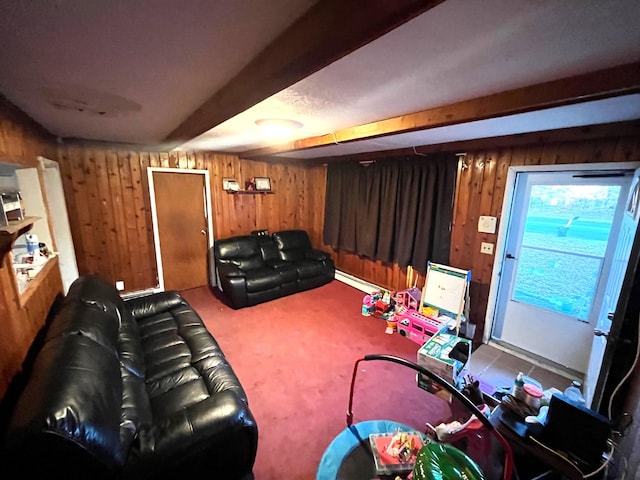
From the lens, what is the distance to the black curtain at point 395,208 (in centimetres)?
329

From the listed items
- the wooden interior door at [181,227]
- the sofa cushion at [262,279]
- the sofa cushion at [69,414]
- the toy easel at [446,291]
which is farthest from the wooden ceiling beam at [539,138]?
the sofa cushion at [69,414]

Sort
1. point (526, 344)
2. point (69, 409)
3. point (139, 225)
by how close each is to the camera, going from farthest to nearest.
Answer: point (139, 225), point (526, 344), point (69, 409)

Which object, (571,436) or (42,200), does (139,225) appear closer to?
(42,200)

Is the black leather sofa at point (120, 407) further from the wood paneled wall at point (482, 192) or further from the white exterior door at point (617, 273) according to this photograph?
the wood paneled wall at point (482, 192)

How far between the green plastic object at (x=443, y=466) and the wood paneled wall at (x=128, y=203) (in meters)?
4.14

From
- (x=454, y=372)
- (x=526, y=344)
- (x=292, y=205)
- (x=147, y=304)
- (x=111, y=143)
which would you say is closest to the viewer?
(x=454, y=372)

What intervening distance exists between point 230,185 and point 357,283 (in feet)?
8.74

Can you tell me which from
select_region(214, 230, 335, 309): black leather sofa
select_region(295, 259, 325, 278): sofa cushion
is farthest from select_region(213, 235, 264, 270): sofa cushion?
select_region(295, 259, 325, 278): sofa cushion

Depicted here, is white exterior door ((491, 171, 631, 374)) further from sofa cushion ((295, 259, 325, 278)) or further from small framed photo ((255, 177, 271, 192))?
small framed photo ((255, 177, 271, 192))

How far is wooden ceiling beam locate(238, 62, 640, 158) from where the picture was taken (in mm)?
1153

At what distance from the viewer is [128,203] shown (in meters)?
3.67

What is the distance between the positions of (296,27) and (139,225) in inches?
151

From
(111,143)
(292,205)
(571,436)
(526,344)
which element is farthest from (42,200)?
(526,344)

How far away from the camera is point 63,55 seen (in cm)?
108
